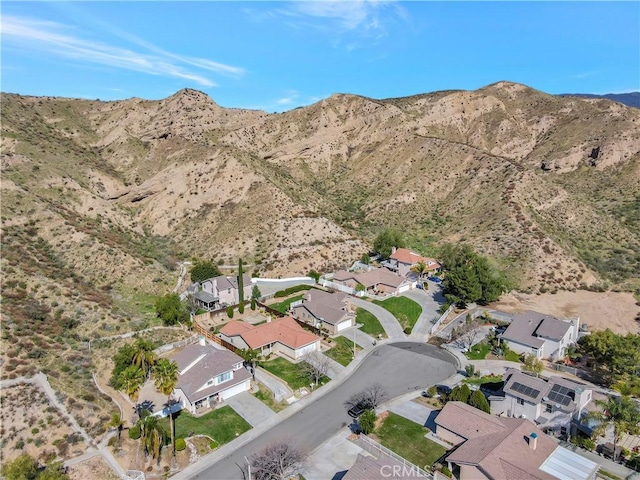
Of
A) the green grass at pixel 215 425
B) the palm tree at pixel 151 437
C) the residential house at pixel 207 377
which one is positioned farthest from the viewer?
the residential house at pixel 207 377

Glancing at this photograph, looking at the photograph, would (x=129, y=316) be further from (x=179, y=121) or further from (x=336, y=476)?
(x=179, y=121)

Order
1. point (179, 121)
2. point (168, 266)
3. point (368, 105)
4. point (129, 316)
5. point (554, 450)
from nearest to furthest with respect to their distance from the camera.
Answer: point (554, 450), point (129, 316), point (168, 266), point (179, 121), point (368, 105)

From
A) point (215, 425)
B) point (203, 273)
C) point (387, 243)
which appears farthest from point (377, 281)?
point (215, 425)

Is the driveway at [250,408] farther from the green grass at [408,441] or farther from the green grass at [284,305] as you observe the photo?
the green grass at [284,305]

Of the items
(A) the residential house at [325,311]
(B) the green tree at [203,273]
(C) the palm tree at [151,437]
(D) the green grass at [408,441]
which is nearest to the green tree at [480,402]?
(D) the green grass at [408,441]

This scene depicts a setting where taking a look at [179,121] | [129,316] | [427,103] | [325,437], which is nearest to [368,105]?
[427,103]

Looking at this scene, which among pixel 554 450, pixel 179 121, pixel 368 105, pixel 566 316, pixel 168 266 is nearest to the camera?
pixel 554 450

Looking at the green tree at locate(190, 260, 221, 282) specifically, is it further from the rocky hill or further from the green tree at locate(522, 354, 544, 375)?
the green tree at locate(522, 354, 544, 375)
